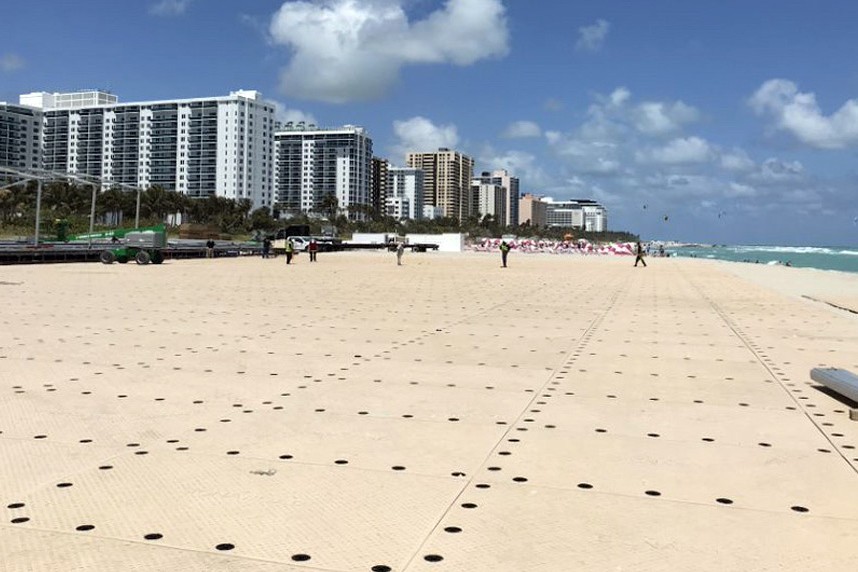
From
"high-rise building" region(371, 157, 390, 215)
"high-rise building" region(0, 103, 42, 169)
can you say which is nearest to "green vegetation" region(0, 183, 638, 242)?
"high-rise building" region(0, 103, 42, 169)

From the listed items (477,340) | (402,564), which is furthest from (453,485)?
(477,340)

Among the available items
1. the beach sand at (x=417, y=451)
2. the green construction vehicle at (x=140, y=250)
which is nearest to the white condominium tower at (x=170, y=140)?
the green construction vehicle at (x=140, y=250)

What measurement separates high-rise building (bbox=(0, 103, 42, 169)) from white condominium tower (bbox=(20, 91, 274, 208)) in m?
33.7

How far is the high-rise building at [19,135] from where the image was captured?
104750 millimetres

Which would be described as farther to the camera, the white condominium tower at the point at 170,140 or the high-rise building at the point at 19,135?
the white condominium tower at the point at 170,140

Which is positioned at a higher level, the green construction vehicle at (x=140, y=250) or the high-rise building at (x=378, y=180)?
the high-rise building at (x=378, y=180)

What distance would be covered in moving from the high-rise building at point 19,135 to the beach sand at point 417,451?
10904 cm

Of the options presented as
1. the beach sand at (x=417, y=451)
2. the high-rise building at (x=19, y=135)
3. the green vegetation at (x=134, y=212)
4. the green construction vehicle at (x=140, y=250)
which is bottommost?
the beach sand at (x=417, y=451)

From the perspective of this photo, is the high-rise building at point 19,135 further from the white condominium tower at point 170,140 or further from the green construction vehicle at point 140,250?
the green construction vehicle at point 140,250

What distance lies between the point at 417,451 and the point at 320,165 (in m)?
174

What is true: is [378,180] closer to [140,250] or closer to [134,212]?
[134,212]

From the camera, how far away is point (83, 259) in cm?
3725

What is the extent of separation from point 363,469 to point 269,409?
79.6 inches

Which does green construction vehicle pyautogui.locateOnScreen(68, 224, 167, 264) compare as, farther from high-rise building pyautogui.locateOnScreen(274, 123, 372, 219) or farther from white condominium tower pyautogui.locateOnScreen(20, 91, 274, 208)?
high-rise building pyautogui.locateOnScreen(274, 123, 372, 219)
